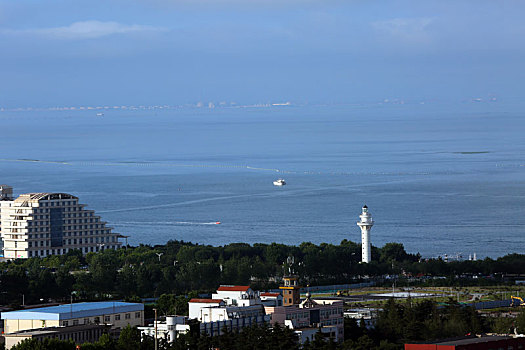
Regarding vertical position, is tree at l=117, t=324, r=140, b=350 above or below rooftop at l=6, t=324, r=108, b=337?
below

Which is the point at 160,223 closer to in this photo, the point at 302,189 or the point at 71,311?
the point at 302,189

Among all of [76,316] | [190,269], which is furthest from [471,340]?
[190,269]

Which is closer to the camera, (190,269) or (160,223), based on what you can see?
(190,269)

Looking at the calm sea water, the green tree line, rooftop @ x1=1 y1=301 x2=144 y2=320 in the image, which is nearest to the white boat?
the calm sea water

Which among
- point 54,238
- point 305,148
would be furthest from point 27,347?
point 305,148

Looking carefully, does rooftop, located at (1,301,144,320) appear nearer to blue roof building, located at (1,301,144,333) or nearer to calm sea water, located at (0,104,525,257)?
blue roof building, located at (1,301,144,333)

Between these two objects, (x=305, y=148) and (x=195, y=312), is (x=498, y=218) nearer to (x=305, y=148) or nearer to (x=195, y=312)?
(x=195, y=312)
